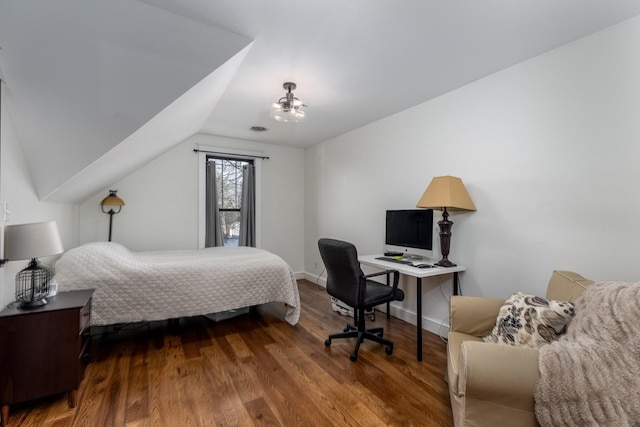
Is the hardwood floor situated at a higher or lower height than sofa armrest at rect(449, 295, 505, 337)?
lower

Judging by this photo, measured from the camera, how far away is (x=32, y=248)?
5.56 feet

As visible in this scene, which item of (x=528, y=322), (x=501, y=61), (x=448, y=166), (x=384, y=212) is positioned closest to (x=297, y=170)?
(x=384, y=212)

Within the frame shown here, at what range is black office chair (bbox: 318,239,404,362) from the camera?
2416 mm

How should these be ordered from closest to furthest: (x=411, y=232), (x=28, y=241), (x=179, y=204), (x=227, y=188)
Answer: (x=28, y=241) < (x=411, y=232) < (x=179, y=204) < (x=227, y=188)

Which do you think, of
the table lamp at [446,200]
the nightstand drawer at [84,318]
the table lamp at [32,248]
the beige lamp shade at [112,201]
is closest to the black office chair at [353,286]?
the table lamp at [446,200]

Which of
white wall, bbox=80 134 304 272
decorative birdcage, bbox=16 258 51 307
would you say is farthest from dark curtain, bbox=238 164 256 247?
decorative birdcage, bbox=16 258 51 307

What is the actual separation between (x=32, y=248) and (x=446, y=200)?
291cm

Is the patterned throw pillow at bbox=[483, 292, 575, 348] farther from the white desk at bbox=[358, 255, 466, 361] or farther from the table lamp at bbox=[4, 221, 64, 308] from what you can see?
the table lamp at bbox=[4, 221, 64, 308]

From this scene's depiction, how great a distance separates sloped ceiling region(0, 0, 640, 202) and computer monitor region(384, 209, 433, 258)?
4.28 ft

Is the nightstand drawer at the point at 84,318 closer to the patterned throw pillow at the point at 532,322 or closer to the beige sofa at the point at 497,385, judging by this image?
the beige sofa at the point at 497,385

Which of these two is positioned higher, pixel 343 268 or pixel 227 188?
pixel 227 188

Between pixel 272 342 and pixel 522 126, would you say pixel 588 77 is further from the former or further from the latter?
pixel 272 342

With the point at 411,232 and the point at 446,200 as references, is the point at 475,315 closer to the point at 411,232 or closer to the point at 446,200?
the point at 446,200

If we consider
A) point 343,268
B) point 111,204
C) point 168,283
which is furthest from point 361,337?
point 111,204
